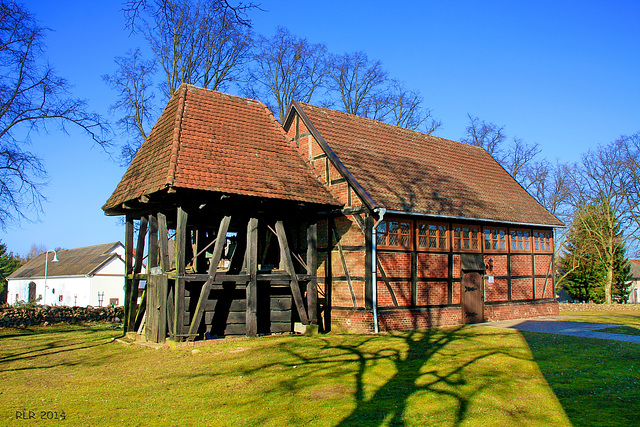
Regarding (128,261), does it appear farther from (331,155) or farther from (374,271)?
(374,271)

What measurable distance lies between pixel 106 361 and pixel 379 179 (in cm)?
928

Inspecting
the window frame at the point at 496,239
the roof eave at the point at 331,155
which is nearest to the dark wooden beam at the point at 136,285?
the roof eave at the point at 331,155

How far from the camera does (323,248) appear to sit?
53.1 ft

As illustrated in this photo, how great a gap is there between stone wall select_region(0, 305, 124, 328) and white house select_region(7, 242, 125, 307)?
52.5ft

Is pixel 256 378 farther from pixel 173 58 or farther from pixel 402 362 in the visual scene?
pixel 173 58

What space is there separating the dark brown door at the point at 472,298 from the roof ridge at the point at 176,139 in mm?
10142

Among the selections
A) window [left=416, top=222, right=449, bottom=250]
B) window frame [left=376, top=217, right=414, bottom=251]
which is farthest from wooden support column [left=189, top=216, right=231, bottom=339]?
window [left=416, top=222, right=449, bottom=250]

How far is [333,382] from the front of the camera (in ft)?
28.0

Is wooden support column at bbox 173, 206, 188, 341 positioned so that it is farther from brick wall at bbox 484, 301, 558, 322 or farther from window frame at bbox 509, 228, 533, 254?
window frame at bbox 509, 228, 533, 254

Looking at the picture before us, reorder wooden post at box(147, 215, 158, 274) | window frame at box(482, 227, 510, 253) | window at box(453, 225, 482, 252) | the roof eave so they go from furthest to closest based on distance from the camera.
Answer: window frame at box(482, 227, 510, 253) → window at box(453, 225, 482, 252) → the roof eave → wooden post at box(147, 215, 158, 274)

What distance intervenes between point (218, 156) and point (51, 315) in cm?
1284

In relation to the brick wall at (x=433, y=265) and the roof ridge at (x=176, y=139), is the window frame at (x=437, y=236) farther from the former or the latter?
the roof ridge at (x=176, y=139)

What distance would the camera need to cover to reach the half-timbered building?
12539 millimetres

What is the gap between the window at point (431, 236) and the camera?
16234 mm
